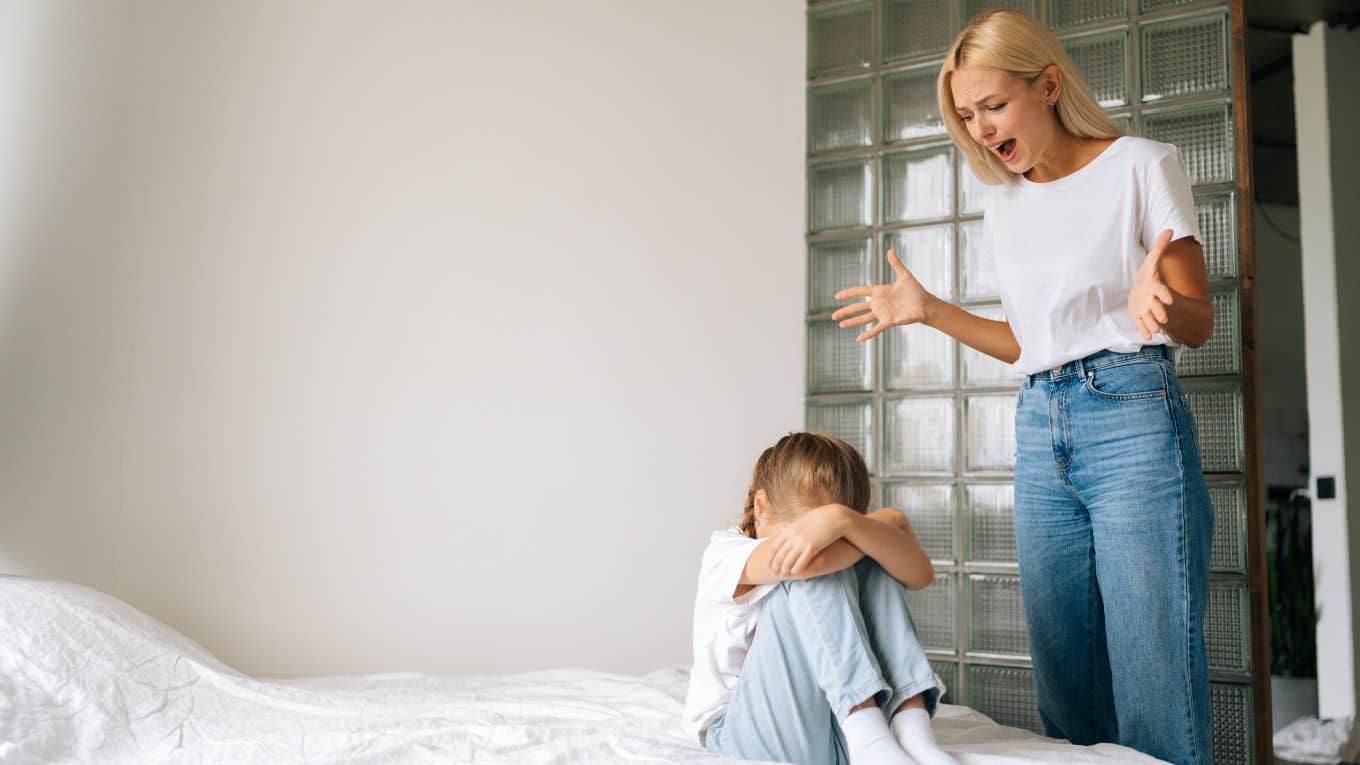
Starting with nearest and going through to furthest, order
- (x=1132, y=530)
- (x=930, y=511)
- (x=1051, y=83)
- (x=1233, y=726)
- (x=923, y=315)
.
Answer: (x=1132, y=530) < (x=1051, y=83) < (x=923, y=315) < (x=1233, y=726) < (x=930, y=511)

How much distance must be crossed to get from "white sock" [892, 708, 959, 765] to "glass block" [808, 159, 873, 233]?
135cm

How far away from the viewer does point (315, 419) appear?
2.58 m

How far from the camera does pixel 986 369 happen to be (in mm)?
2328

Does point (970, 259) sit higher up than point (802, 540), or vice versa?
point (970, 259)

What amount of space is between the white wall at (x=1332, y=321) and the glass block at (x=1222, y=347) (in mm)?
244

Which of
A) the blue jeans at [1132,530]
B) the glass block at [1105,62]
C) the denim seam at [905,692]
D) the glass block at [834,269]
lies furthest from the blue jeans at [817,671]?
the glass block at [1105,62]

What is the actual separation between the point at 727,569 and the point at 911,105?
4.56 feet

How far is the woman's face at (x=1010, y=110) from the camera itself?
64.4 inches

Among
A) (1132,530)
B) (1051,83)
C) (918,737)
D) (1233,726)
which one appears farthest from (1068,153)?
(1233,726)

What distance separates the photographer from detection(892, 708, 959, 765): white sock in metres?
1.32

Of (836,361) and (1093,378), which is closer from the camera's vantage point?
(1093,378)

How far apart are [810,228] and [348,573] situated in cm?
137

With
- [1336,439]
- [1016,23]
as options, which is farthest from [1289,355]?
[1016,23]

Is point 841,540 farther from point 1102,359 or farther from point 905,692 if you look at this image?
point 1102,359
